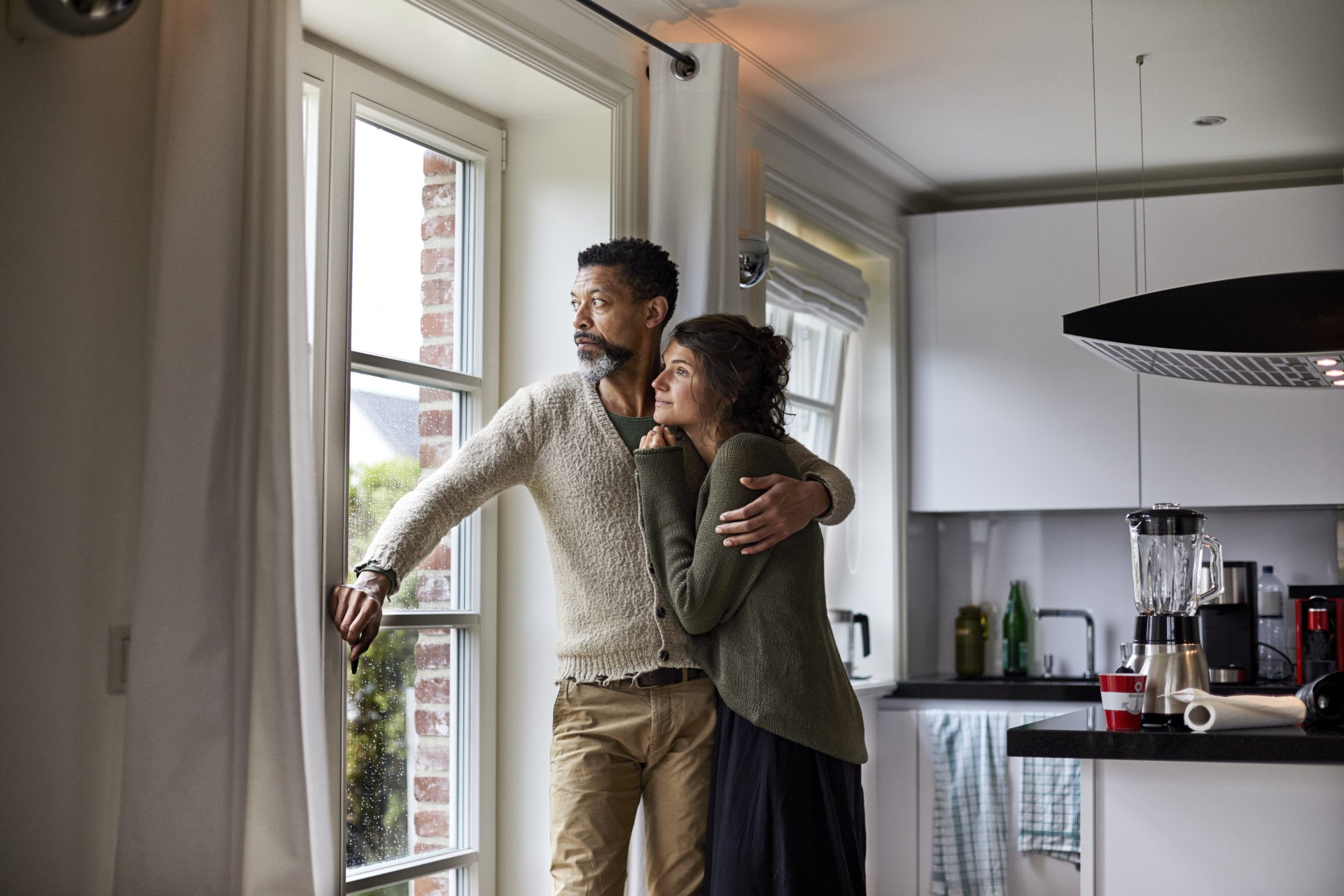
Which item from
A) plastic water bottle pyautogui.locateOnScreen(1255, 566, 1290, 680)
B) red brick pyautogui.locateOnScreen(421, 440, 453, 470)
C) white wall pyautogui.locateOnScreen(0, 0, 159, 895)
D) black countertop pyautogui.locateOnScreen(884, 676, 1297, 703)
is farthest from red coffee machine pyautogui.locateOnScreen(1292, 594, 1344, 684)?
white wall pyautogui.locateOnScreen(0, 0, 159, 895)

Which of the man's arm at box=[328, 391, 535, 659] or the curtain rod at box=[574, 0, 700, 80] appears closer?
the man's arm at box=[328, 391, 535, 659]

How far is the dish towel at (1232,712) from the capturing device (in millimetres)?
2473

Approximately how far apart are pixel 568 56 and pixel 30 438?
4.94ft

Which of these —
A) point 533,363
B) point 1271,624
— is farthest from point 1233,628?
point 533,363

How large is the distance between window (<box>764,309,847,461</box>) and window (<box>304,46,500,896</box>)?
148cm

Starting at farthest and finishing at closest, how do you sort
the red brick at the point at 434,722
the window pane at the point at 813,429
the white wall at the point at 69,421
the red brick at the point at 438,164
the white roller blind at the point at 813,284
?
the window pane at the point at 813,429
the white roller blind at the point at 813,284
the red brick at the point at 438,164
the red brick at the point at 434,722
the white wall at the point at 69,421

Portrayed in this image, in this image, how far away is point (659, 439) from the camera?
2.33m

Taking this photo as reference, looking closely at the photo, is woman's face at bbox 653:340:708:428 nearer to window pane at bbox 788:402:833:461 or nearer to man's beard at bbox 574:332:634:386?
man's beard at bbox 574:332:634:386

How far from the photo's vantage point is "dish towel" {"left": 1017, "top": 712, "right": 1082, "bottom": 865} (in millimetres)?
4199

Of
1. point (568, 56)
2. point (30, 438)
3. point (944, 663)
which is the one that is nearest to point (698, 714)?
point (30, 438)

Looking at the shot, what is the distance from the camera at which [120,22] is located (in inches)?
63.9

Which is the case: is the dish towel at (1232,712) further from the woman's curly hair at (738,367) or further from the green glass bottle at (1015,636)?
the green glass bottle at (1015,636)

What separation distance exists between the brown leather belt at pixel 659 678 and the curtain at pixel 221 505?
57 cm

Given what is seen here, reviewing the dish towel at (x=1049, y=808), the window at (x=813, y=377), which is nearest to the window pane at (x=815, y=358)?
the window at (x=813, y=377)
